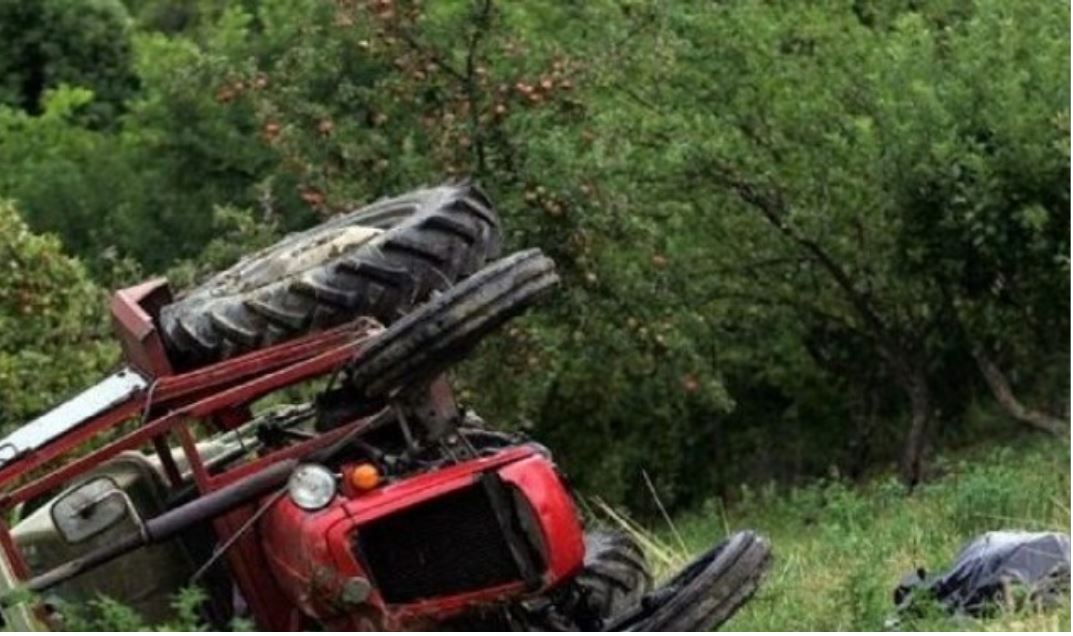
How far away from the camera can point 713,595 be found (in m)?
8.41

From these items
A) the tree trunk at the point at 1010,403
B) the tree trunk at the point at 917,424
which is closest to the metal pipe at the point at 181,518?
the tree trunk at the point at 1010,403

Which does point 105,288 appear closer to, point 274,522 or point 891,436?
point 891,436

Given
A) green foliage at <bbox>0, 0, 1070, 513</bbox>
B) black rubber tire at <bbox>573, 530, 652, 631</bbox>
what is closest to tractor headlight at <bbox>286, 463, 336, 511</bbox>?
black rubber tire at <bbox>573, 530, 652, 631</bbox>

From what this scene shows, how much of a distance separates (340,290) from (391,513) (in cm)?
105

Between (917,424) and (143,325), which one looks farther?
(917,424)

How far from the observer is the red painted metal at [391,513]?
824cm

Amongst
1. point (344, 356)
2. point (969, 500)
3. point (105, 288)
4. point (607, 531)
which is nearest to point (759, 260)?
point (105, 288)

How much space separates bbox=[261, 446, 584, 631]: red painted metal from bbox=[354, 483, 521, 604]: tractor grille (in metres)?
0.06

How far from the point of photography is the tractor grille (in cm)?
840

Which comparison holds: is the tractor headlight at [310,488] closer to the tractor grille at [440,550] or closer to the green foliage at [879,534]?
the tractor grille at [440,550]

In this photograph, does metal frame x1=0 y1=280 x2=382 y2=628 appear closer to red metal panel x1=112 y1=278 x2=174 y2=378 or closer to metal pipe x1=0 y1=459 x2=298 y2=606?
red metal panel x1=112 y1=278 x2=174 y2=378

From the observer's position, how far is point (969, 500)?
12516 millimetres

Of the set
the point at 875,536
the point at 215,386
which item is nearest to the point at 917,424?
the point at 875,536

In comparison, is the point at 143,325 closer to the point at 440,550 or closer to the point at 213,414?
the point at 213,414
